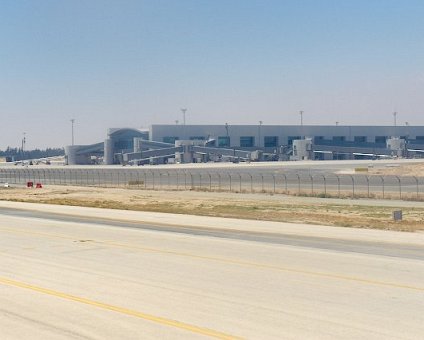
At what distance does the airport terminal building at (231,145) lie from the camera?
165875 millimetres

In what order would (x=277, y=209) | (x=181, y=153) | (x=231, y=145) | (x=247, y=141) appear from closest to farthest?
1. (x=277, y=209)
2. (x=181, y=153)
3. (x=231, y=145)
4. (x=247, y=141)

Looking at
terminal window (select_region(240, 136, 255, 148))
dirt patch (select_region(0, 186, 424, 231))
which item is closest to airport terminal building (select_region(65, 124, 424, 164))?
terminal window (select_region(240, 136, 255, 148))

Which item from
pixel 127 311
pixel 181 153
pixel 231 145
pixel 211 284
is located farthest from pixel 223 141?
pixel 127 311

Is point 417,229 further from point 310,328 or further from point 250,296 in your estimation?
point 310,328

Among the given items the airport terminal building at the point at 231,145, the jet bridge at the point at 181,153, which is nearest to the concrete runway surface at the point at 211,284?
the jet bridge at the point at 181,153

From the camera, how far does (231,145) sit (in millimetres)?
187375

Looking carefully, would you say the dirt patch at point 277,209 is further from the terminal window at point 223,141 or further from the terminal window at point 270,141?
the terminal window at point 270,141

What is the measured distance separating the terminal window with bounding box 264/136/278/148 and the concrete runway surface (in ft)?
Result: 532

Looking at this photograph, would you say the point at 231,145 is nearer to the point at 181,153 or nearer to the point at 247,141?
the point at 247,141

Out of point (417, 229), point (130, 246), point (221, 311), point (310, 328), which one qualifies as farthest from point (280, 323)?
point (417, 229)

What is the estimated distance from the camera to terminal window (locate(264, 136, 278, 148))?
191250 mm

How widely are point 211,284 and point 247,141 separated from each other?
17544cm

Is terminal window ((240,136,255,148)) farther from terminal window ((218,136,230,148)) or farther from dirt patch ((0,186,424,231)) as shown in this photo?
dirt patch ((0,186,424,231))

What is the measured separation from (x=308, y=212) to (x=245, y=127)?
149 meters
